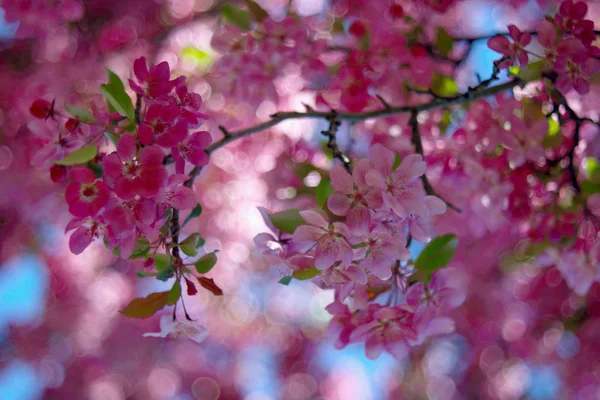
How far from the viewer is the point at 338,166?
0.70 m

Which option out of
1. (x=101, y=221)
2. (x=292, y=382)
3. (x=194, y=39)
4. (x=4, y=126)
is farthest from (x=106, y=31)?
(x=292, y=382)

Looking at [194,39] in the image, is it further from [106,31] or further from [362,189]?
[362,189]

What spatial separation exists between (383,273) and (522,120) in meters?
0.57

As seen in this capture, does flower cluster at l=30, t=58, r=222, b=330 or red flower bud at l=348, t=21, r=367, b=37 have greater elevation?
flower cluster at l=30, t=58, r=222, b=330

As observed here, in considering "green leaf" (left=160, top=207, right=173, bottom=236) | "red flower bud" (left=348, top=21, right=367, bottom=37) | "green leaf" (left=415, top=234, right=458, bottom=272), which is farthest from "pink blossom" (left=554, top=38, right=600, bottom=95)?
"green leaf" (left=160, top=207, right=173, bottom=236)

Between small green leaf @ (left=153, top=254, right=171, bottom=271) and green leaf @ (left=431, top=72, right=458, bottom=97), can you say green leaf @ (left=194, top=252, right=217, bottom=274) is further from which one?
green leaf @ (left=431, top=72, right=458, bottom=97)

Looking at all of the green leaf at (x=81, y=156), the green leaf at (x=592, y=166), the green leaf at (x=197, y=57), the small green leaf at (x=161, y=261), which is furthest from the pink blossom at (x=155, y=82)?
the green leaf at (x=197, y=57)

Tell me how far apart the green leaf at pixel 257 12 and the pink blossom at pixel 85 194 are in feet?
2.18

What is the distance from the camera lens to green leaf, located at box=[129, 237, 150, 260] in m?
0.67

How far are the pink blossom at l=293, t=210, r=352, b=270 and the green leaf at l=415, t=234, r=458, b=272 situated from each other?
20 centimetres

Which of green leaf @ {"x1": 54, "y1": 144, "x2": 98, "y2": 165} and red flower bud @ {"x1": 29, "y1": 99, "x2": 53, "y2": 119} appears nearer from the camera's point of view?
green leaf @ {"x1": 54, "y1": 144, "x2": 98, "y2": 165}

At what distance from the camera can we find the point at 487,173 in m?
1.07

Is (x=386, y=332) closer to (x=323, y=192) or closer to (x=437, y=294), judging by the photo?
(x=437, y=294)

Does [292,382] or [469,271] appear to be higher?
[469,271]
